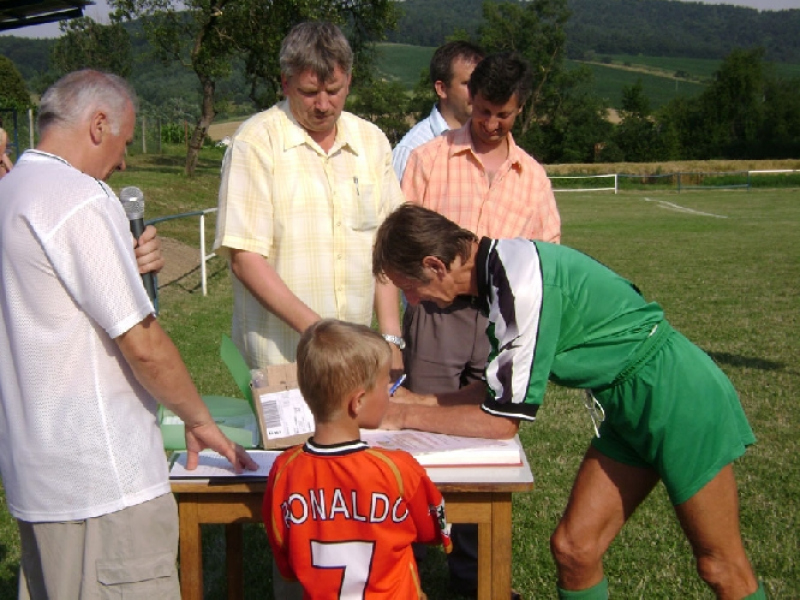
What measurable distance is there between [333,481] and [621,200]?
37.2 metres

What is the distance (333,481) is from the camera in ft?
8.50

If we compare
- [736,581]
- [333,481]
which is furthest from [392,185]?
[736,581]

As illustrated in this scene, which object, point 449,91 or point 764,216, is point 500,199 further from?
point 764,216

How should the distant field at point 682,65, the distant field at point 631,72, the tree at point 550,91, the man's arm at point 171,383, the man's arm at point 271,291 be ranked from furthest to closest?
1. the distant field at point 682,65
2. the distant field at point 631,72
3. the tree at point 550,91
4. the man's arm at point 271,291
5. the man's arm at point 171,383

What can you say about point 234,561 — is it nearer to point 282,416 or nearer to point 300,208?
point 282,416

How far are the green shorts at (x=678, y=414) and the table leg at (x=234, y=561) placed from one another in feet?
4.80

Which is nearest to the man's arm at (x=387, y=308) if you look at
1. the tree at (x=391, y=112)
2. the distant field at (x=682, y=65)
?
the tree at (x=391, y=112)

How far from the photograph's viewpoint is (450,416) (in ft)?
10.0

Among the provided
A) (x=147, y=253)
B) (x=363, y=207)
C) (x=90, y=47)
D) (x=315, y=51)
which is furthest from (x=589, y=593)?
(x=90, y=47)

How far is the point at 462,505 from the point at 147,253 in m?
1.20

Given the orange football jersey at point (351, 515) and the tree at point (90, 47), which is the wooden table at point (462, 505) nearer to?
the orange football jersey at point (351, 515)

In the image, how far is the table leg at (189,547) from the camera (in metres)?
2.86

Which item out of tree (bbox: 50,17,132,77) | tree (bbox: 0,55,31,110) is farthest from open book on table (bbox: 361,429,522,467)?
tree (bbox: 50,17,132,77)

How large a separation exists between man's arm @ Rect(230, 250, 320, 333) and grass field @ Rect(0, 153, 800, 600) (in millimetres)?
1601
